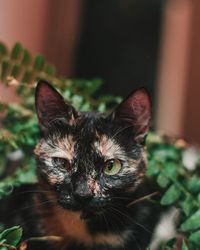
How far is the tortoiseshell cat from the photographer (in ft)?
4.14

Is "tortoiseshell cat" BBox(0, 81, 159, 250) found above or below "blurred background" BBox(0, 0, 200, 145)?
below

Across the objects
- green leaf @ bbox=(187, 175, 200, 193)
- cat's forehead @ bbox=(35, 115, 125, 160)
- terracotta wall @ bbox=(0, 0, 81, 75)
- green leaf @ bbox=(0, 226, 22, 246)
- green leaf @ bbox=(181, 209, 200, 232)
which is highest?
terracotta wall @ bbox=(0, 0, 81, 75)

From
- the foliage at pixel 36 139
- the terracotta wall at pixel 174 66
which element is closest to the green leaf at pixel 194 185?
the foliage at pixel 36 139

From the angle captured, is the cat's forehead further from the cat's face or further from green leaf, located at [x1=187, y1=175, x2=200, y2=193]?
green leaf, located at [x1=187, y1=175, x2=200, y2=193]

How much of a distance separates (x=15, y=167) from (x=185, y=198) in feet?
1.86

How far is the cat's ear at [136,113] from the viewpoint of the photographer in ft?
4.33

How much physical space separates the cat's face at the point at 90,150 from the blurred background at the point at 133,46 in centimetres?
→ 182

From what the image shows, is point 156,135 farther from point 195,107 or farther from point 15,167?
point 195,107

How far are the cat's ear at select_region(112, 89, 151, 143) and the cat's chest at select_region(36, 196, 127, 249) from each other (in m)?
0.28

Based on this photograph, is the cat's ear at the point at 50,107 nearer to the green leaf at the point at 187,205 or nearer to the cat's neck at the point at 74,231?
the cat's neck at the point at 74,231

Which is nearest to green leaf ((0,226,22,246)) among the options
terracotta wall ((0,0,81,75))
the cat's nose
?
the cat's nose

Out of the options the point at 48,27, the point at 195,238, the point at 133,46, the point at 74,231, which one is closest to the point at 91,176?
the point at 74,231

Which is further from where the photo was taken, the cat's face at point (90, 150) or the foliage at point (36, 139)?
the foliage at point (36, 139)

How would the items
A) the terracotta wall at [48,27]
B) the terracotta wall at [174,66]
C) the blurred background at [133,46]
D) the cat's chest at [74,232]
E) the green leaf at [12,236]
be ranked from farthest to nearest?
the terracotta wall at [174,66] < the blurred background at [133,46] < the terracotta wall at [48,27] < the cat's chest at [74,232] < the green leaf at [12,236]
